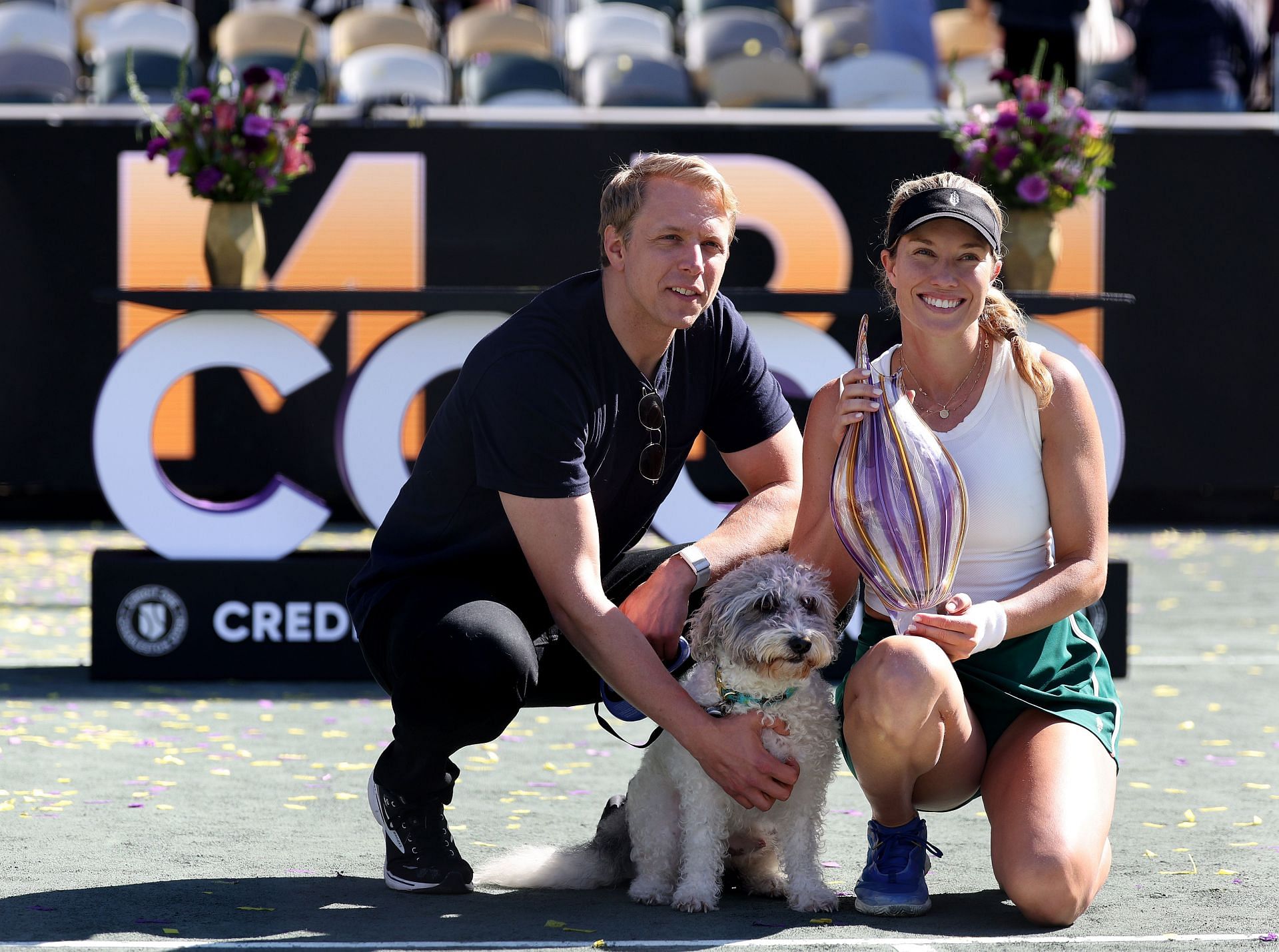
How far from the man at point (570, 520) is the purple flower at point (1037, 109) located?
9.62 ft

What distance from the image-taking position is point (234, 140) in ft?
20.5

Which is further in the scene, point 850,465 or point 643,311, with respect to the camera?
point 643,311

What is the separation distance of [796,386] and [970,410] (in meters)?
2.86

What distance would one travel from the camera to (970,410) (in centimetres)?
354

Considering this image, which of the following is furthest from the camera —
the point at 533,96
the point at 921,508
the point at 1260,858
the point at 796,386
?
the point at 533,96

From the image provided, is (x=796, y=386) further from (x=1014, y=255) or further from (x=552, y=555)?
(x=552, y=555)

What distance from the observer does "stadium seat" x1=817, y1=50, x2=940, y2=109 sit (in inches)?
408

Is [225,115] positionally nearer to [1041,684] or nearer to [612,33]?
[1041,684]

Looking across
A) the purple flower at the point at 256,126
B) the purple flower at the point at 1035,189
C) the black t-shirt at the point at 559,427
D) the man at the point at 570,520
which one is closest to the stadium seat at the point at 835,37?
the purple flower at the point at 1035,189

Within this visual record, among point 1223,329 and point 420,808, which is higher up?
point 1223,329

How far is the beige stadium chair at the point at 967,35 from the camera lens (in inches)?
452

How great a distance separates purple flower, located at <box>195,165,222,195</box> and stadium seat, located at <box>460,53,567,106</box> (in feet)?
14.9

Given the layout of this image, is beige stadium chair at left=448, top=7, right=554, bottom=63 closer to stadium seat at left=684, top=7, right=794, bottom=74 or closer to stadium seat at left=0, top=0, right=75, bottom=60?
stadium seat at left=684, top=7, right=794, bottom=74

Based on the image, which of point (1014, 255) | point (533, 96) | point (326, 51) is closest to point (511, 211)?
point (533, 96)
